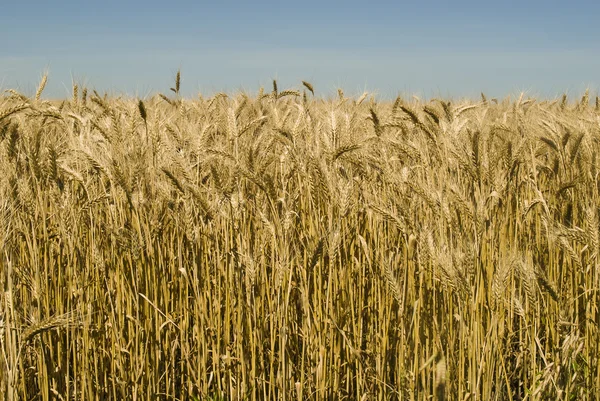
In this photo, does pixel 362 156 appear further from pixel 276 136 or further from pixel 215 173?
pixel 215 173

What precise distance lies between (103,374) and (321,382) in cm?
76

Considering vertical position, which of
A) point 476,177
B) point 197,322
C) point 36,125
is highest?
point 36,125

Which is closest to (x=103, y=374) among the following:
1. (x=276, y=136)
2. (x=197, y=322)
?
(x=197, y=322)

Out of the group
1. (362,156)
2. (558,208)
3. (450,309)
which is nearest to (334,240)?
(450,309)

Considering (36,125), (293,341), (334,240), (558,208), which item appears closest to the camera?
(334,240)

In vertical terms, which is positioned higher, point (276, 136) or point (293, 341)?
point (276, 136)

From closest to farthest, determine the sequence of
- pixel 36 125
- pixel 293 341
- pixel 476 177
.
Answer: pixel 476 177
pixel 293 341
pixel 36 125

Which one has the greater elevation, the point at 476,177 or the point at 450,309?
Answer: the point at 476,177

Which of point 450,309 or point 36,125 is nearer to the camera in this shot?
point 450,309

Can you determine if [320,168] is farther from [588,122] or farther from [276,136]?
[588,122]

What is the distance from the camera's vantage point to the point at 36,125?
250cm

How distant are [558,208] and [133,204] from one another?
6.87 feet

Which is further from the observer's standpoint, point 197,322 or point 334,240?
point 197,322

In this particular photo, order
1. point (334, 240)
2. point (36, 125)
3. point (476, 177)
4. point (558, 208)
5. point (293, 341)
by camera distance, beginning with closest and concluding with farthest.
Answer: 1. point (334, 240)
2. point (476, 177)
3. point (293, 341)
4. point (36, 125)
5. point (558, 208)
